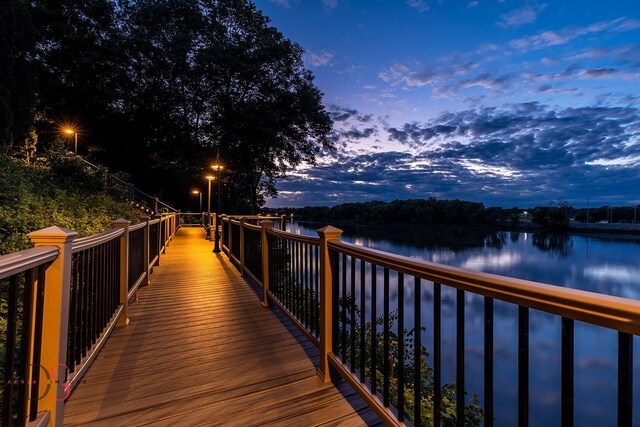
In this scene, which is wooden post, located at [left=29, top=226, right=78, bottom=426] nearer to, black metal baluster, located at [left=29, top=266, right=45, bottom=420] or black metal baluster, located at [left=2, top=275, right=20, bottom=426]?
black metal baluster, located at [left=29, top=266, right=45, bottom=420]

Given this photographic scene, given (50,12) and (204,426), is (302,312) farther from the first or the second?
(50,12)

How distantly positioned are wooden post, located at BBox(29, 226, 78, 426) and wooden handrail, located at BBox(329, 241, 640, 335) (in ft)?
6.32

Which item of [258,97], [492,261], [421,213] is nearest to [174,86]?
[258,97]

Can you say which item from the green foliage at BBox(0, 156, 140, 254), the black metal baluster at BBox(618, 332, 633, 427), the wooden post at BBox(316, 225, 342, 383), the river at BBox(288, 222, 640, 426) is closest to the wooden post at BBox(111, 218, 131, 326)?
the green foliage at BBox(0, 156, 140, 254)

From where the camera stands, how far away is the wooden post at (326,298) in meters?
2.60

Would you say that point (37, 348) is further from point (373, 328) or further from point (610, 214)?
point (610, 214)

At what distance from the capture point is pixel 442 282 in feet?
4.90

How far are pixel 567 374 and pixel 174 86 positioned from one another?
27844 millimetres

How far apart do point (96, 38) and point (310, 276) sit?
29.9m

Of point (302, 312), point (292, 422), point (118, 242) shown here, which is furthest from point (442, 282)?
point (118, 242)

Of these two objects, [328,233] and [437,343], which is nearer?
[437,343]

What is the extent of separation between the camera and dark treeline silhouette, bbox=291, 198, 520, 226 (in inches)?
3617

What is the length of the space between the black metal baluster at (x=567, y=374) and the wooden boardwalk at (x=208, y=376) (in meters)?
1.37

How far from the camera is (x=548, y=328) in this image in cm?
4216
